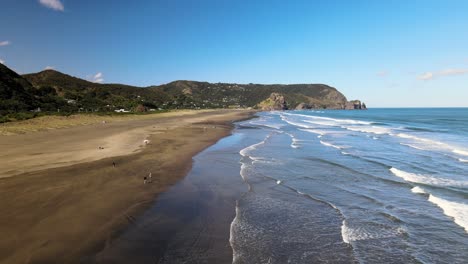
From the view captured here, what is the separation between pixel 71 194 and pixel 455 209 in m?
13.4

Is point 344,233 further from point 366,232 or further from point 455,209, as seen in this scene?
point 455,209

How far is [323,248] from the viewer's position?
7773 mm

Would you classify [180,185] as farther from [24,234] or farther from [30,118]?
[30,118]

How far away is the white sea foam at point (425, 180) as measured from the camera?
14805 mm

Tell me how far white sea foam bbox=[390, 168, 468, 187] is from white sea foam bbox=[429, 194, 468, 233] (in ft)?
9.28

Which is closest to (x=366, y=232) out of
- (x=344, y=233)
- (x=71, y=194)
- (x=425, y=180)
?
(x=344, y=233)

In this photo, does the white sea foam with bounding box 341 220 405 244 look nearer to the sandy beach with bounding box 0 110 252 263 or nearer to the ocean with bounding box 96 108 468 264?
the ocean with bounding box 96 108 468 264

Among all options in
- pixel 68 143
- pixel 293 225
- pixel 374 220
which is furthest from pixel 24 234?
pixel 68 143

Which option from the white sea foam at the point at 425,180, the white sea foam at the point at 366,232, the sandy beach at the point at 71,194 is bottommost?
the white sea foam at the point at 425,180

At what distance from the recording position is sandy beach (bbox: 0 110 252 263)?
7.14m

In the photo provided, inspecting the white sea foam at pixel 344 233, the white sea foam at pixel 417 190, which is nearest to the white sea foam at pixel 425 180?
the white sea foam at pixel 417 190

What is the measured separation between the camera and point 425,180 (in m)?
15.6

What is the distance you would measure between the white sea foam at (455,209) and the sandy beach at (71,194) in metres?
10.0

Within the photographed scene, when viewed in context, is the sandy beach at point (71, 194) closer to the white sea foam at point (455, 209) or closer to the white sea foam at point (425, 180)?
the white sea foam at point (455, 209)
